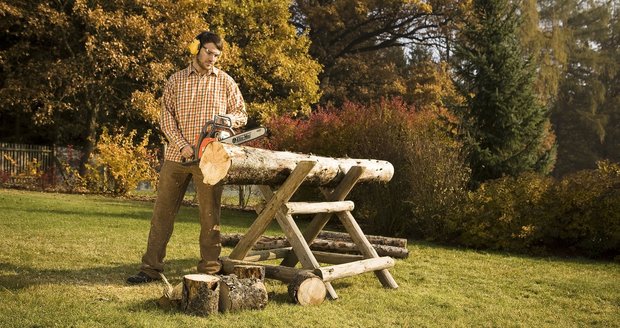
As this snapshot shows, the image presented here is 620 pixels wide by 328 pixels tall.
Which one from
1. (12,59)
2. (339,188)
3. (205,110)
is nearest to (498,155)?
(339,188)

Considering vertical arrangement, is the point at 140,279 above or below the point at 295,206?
below

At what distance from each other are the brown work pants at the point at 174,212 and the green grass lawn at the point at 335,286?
362 mm

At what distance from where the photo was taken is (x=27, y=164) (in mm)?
21766

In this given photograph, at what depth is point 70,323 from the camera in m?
4.67

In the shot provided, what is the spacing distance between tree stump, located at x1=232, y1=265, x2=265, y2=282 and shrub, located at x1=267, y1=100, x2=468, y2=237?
640 cm

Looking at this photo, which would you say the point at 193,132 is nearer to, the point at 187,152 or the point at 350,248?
the point at 187,152

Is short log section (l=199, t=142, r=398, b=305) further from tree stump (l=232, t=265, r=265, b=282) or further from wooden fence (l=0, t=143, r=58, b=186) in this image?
wooden fence (l=0, t=143, r=58, b=186)

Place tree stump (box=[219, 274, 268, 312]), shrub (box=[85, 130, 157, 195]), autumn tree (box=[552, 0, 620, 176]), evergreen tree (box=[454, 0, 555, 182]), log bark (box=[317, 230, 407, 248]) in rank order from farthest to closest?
autumn tree (box=[552, 0, 620, 176]) → shrub (box=[85, 130, 157, 195]) → evergreen tree (box=[454, 0, 555, 182]) → log bark (box=[317, 230, 407, 248]) → tree stump (box=[219, 274, 268, 312])

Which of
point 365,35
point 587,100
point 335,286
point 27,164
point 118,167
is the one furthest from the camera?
point 587,100

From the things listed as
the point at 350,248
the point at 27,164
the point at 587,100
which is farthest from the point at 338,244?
the point at 587,100

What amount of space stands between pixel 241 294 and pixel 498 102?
35.5 feet

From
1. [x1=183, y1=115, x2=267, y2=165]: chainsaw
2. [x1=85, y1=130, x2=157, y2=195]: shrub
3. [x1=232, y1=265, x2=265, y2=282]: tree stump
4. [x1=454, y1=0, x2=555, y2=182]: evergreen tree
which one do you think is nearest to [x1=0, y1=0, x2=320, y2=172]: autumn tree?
→ [x1=85, y1=130, x2=157, y2=195]: shrub

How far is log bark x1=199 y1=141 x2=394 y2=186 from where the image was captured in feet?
18.0

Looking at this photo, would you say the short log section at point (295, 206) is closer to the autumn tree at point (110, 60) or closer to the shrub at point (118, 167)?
the shrub at point (118, 167)
